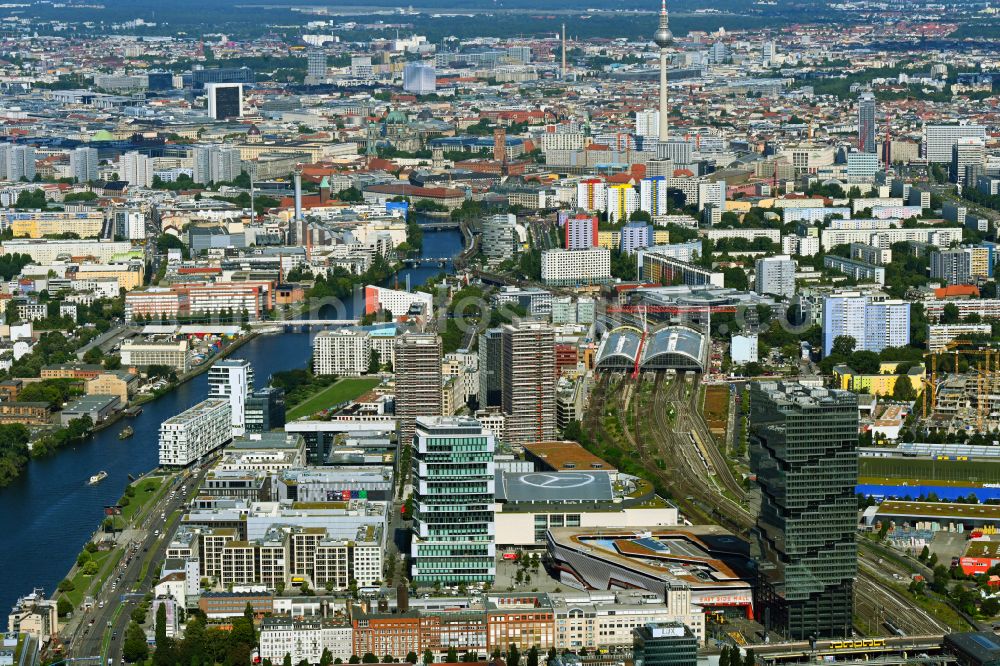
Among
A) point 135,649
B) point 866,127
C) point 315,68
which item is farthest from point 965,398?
point 315,68

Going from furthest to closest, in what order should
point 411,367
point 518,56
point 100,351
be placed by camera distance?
point 518,56
point 100,351
point 411,367

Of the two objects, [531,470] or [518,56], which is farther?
[518,56]

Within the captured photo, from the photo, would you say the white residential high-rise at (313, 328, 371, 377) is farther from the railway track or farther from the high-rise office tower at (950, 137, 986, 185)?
the high-rise office tower at (950, 137, 986, 185)

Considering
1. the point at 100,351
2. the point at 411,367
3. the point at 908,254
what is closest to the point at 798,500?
the point at 411,367

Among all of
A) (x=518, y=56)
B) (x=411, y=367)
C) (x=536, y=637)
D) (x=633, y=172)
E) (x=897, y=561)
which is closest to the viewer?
(x=536, y=637)

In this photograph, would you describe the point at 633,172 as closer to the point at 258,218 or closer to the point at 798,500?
the point at 258,218

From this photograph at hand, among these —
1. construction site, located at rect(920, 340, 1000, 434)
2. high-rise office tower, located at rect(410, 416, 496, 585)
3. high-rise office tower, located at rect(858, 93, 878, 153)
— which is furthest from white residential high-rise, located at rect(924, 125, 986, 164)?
high-rise office tower, located at rect(410, 416, 496, 585)
